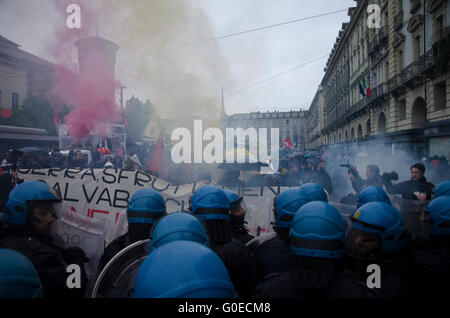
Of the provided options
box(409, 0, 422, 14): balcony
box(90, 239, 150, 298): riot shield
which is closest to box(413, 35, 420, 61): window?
box(409, 0, 422, 14): balcony

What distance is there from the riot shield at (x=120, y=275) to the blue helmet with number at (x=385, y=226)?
1429 mm

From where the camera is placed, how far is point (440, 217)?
2.23 m

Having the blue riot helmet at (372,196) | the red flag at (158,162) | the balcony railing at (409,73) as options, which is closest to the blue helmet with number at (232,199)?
the blue riot helmet at (372,196)

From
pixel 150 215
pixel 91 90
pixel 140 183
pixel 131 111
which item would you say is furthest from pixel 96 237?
pixel 131 111

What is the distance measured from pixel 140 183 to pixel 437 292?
174 inches

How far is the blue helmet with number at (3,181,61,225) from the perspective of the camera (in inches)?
85.8

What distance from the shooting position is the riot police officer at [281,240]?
2.21m

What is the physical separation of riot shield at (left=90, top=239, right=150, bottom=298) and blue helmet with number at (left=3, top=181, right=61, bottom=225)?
30.9 inches

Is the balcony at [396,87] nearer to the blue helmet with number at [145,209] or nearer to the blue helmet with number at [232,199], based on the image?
the blue helmet with number at [232,199]

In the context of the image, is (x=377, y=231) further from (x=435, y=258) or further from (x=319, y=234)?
(x=319, y=234)

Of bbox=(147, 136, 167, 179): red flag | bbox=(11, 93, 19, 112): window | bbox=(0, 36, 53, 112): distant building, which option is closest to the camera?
bbox=(147, 136, 167, 179): red flag

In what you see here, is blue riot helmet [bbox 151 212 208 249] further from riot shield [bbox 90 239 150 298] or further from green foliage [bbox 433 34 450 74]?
green foliage [bbox 433 34 450 74]
